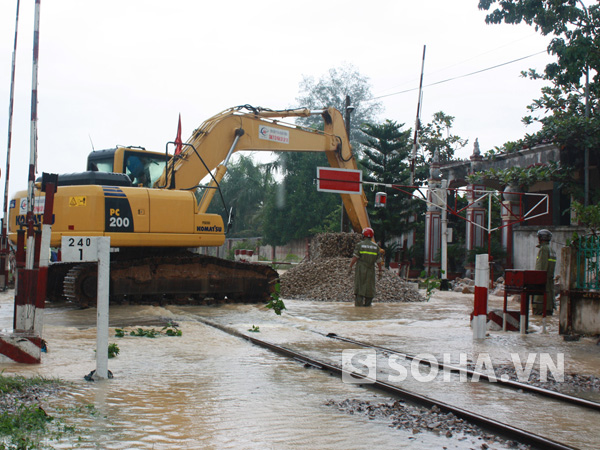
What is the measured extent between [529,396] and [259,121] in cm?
1163

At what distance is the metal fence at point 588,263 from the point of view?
966 centimetres

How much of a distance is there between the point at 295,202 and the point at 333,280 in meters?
36.9

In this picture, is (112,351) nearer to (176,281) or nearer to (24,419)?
(24,419)

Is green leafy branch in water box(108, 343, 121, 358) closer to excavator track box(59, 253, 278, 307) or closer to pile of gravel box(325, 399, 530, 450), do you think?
pile of gravel box(325, 399, 530, 450)

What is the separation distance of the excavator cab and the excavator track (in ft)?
6.18

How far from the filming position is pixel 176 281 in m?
14.1

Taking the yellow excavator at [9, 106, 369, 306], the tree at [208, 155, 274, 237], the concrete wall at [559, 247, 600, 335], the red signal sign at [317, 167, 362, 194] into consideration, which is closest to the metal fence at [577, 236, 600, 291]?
the concrete wall at [559, 247, 600, 335]

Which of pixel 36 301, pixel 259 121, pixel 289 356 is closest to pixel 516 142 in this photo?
pixel 259 121

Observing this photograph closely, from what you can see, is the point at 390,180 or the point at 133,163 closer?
the point at 133,163

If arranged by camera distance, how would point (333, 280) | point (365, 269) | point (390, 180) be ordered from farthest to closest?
point (390, 180) → point (333, 280) → point (365, 269)

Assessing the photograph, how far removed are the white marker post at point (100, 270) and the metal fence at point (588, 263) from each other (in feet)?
22.4

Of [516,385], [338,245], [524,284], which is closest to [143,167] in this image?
[338,245]

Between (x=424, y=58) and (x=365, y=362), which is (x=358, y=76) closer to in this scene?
(x=424, y=58)

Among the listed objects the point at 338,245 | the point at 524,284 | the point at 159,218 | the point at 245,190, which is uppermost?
the point at 245,190
